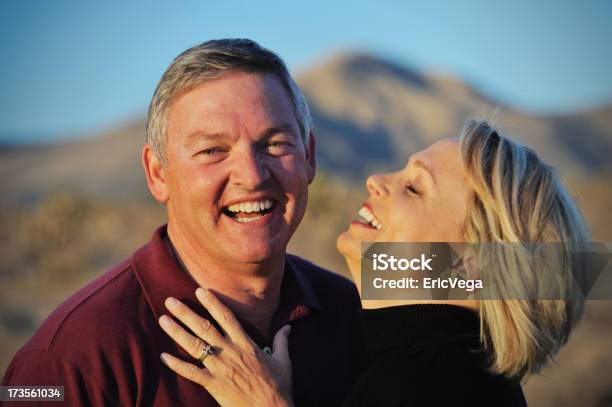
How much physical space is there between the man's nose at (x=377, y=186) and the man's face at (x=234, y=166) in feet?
1.43

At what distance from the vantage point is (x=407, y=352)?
3.20m

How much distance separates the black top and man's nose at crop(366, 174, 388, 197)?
0.56 metres

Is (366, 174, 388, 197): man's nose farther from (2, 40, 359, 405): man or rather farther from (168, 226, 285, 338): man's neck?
(168, 226, 285, 338): man's neck

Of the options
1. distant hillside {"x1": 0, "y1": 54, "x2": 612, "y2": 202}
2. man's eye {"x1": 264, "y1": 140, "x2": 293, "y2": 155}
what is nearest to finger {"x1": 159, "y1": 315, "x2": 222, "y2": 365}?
man's eye {"x1": 264, "y1": 140, "x2": 293, "y2": 155}

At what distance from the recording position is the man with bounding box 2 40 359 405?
297 centimetres

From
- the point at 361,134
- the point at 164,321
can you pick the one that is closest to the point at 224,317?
the point at 164,321

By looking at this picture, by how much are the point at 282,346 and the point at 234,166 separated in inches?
31.6

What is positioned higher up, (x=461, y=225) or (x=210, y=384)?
(x=461, y=225)

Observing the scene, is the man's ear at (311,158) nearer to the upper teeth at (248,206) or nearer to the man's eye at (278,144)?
the man's eye at (278,144)

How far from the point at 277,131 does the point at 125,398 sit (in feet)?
4.14

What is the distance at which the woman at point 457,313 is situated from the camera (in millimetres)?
3014

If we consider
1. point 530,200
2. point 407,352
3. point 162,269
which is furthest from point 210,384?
point 530,200

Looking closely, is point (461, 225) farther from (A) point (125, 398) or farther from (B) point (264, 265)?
(A) point (125, 398)

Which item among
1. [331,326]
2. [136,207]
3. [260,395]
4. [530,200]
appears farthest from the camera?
[136,207]
